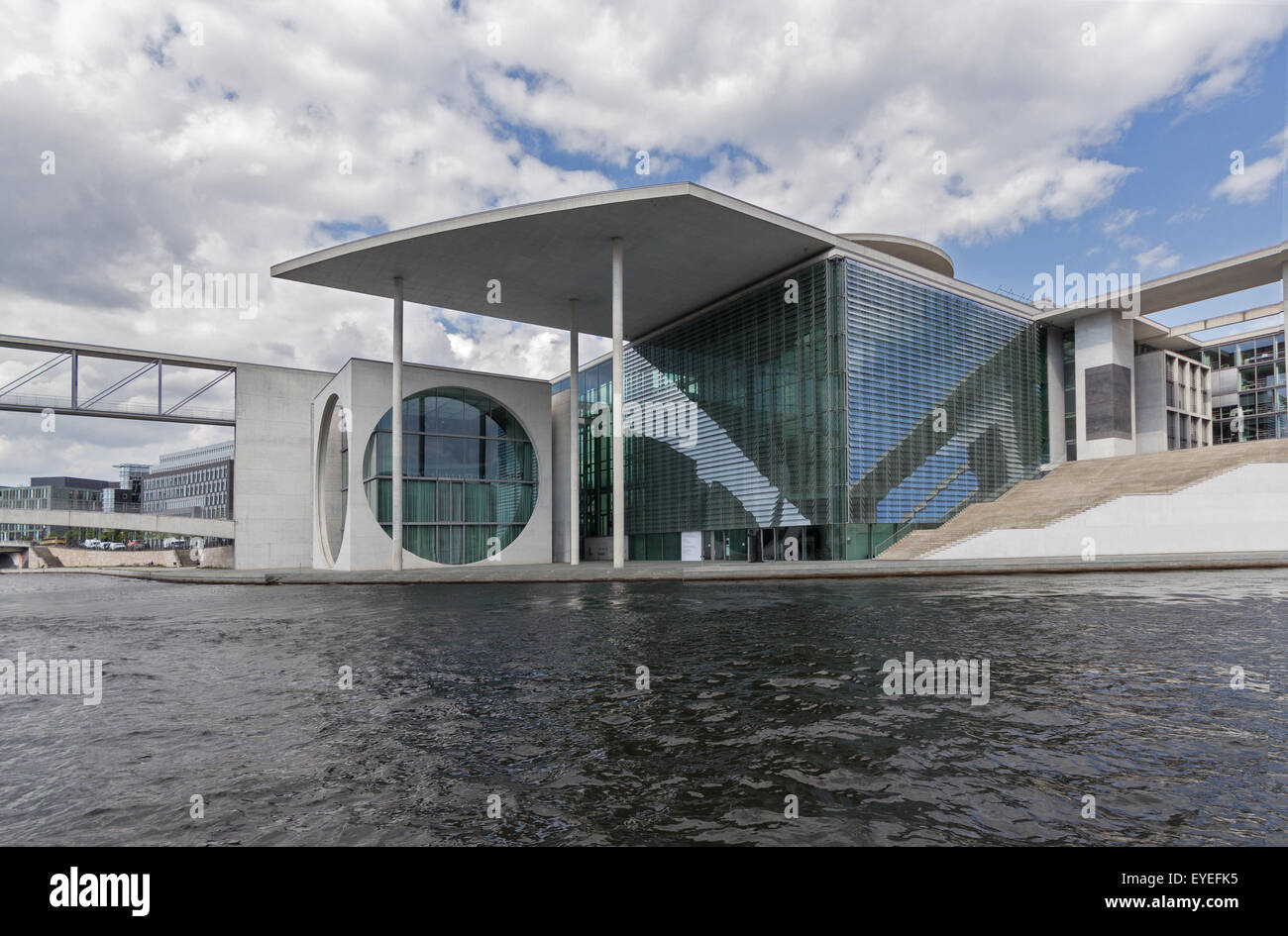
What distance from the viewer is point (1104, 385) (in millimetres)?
38719

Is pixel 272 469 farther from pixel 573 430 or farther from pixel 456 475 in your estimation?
pixel 573 430

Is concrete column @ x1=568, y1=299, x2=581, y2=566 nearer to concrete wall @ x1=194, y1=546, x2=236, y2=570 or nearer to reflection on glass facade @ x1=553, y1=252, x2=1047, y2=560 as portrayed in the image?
reflection on glass facade @ x1=553, y1=252, x2=1047, y2=560

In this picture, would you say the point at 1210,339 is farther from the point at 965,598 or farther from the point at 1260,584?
the point at 965,598

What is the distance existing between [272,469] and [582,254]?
22.9 m

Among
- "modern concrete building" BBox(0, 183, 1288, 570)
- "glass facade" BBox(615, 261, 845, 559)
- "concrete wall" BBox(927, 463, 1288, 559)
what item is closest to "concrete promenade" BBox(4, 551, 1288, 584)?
"concrete wall" BBox(927, 463, 1288, 559)

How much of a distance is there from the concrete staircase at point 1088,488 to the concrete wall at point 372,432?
17.5 meters

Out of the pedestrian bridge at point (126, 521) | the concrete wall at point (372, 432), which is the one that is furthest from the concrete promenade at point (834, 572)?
the pedestrian bridge at point (126, 521)

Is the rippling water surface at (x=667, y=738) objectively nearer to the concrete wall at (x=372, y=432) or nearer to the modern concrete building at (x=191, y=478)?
the concrete wall at (x=372, y=432)

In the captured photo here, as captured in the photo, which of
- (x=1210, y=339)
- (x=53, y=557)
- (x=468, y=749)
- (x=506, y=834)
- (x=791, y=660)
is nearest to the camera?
(x=506, y=834)

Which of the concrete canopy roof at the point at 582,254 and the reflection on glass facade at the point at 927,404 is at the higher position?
the concrete canopy roof at the point at 582,254

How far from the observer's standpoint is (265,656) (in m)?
9.25

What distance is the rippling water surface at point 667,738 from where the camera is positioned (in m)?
3.70

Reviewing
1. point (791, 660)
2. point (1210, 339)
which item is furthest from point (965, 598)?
point (1210, 339)

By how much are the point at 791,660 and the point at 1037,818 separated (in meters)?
4.54
